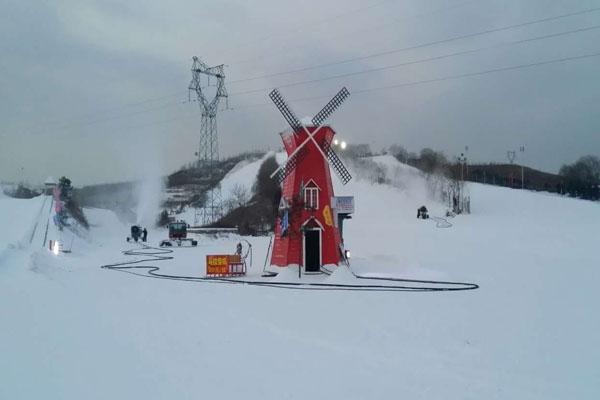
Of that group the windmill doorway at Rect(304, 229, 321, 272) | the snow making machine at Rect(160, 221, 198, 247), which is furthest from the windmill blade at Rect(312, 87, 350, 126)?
the snow making machine at Rect(160, 221, 198, 247)

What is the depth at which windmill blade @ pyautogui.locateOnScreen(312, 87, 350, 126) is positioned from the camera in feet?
79.9

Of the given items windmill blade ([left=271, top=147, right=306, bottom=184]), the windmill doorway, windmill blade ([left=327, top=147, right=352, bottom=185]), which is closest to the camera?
the windmill doorway

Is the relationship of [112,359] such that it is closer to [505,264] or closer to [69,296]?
[69,296]

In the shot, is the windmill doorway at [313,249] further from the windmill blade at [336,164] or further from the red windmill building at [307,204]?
the windmill blade at [336,164]

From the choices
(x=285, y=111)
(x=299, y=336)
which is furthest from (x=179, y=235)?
(x=299, y=336)

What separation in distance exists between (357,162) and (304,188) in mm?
46948

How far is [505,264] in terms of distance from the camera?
78.5 ft

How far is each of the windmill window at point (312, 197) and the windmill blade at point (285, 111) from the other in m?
2.82

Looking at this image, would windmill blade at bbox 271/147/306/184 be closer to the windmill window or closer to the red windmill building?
the red windmill building

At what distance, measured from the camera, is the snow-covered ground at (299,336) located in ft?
24.1

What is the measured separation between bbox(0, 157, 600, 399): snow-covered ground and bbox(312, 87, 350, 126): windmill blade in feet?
23.0

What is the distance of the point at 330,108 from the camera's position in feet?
81.4

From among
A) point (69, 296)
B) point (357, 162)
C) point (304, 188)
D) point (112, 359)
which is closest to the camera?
point (112, 359)

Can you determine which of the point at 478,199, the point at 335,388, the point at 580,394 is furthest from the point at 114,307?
the point at 478,199
